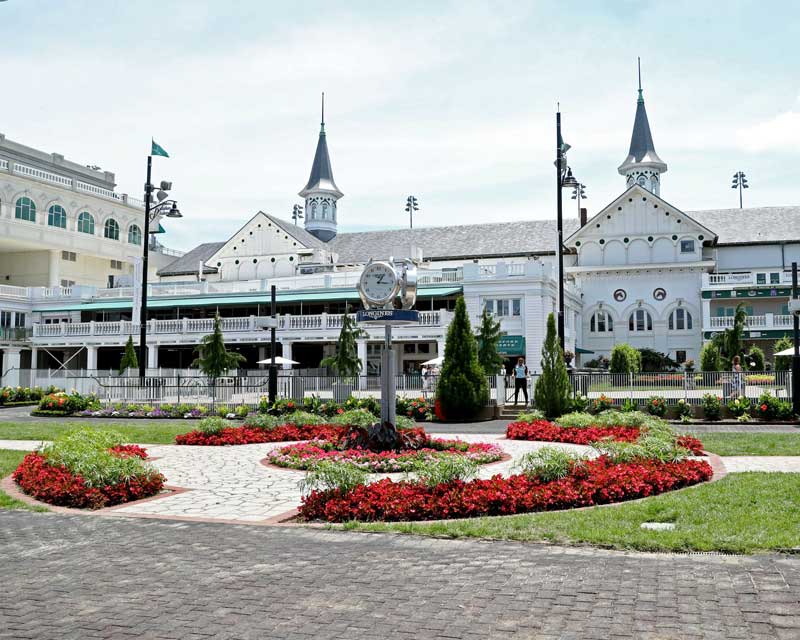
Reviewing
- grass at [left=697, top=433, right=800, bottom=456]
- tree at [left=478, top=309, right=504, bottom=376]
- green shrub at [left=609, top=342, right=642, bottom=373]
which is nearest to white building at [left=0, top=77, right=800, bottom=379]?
green shrub at [left=609, top=342, right=642, bottom=373]

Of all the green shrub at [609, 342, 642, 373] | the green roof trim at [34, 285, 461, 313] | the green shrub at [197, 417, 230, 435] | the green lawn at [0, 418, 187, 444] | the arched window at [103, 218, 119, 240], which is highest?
the arched window at [103, 218, 119, 240]

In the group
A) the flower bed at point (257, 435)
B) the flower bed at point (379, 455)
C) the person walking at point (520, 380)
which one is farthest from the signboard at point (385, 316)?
the person walking at point (520, 380)

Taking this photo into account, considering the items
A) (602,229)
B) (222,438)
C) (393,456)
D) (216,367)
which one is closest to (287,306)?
(216,367)

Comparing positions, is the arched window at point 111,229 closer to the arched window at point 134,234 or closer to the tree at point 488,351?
the arched window at point 134,234

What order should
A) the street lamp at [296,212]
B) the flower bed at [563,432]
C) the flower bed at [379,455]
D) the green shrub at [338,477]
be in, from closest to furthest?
the green shrub at [338,477] < the flower bed at [379,455] < the flower bed at [563,432] < the street lamp at [296,212]

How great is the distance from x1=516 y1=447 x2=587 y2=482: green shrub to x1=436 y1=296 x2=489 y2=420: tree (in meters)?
13.9

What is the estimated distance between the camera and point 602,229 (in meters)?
58.3

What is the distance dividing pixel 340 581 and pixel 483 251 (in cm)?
5520

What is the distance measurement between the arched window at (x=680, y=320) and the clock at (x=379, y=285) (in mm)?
44135

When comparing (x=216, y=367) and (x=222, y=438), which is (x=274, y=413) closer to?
(x=222, y=438)

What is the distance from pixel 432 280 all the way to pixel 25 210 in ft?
115

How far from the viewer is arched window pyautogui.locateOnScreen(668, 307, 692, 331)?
54938mm

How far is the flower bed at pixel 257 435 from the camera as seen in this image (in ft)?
58.7

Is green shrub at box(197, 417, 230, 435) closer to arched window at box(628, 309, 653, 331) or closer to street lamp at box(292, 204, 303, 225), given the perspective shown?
arched window at box(628, 309, 653, 331)
